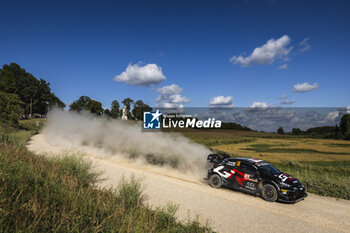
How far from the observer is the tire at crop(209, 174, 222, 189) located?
40.5 feet

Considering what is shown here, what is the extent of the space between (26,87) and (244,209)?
3218 inches

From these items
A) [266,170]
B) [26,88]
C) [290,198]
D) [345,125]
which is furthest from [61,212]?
[345,125]

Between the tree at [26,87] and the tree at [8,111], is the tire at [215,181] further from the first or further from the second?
the tree at [26,87]

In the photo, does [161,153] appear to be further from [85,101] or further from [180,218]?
[85,101]

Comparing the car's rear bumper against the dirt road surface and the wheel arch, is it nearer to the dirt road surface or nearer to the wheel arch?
the dirt road surface

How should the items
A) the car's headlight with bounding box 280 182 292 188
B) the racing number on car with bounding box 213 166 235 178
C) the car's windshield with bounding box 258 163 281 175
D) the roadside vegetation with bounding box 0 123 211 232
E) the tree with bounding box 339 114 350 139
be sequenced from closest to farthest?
the roadside vegetation with bounding box 0 123 211 232 < the car's headlight with bounding box 280 182 292 188 < the car's windshield with bounding box 258 163 281 175 < the racing number on car with bounding box 213 166 235 178 < the tree with bounding box 339 114 350 139

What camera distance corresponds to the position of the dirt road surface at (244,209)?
7.90 meters

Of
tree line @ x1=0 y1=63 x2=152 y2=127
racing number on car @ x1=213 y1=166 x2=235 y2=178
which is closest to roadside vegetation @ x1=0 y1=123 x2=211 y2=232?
racing number on car @ x1=213 y1=166 x2=235 y2=178

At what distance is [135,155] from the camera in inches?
864

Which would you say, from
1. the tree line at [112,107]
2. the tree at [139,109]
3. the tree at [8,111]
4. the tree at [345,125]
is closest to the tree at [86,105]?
the tree line at [112,107]

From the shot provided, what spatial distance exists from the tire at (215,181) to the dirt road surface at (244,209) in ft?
1.21

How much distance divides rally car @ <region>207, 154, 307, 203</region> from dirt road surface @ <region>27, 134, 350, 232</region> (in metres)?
0.39

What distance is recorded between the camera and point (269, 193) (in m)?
10.5

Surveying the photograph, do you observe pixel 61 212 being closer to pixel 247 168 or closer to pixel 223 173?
pixel 223 173
